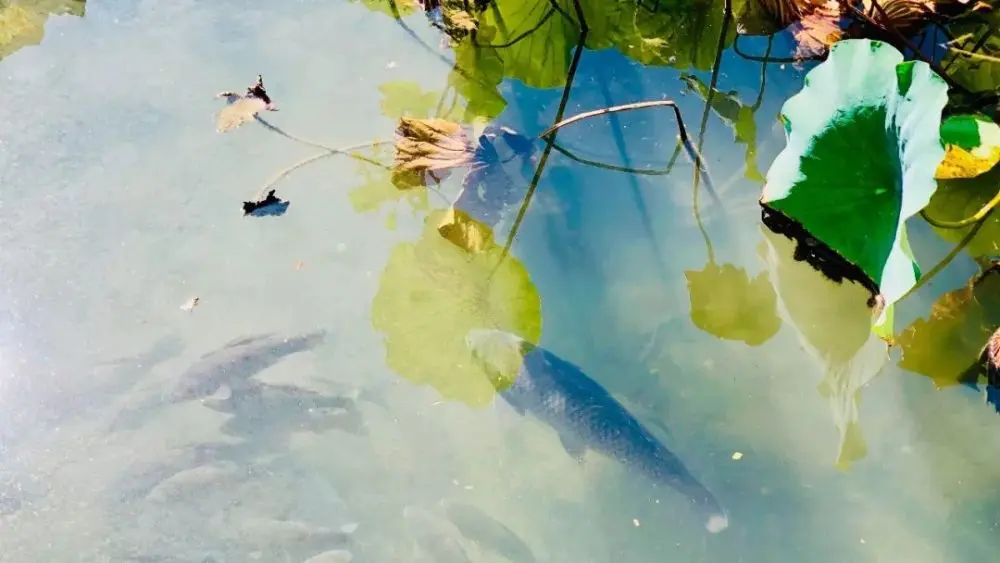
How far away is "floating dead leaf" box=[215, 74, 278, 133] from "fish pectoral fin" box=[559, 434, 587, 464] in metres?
0.72

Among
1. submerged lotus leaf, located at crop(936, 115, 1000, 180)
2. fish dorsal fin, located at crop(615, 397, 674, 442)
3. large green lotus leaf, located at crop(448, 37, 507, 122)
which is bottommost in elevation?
fish dorsal fin, located at crop(615, 397, 674, 442)

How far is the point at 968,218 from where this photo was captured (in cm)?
110

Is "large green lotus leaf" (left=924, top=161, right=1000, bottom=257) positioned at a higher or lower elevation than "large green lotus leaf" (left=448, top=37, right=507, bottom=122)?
higher

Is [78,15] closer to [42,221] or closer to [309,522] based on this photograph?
[42,221]

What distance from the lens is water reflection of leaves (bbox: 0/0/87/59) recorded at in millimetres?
1371

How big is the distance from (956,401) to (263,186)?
1.02 meters

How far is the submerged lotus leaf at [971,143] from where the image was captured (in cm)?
102

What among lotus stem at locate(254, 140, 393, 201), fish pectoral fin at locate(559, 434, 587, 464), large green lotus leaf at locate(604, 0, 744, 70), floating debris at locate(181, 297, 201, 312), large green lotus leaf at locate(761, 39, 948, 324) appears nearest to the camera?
large green lotus leaf at locate(761, 39, 948, 324)

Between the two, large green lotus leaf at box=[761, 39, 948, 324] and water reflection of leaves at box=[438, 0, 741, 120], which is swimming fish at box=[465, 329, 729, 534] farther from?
water reflection of leaves at box=[438, 0, 741, 120]

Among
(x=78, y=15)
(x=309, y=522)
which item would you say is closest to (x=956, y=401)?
(x=309, y=522)

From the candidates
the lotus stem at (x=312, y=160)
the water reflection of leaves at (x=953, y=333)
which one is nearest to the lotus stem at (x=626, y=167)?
the lotus stem at (x=312, y=160)

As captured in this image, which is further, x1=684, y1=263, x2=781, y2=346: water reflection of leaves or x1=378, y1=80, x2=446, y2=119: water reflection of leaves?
x1=378, y1=80, x2=446, y2=119: water reflection of leaves

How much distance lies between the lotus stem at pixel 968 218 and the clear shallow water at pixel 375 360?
0.09 feet

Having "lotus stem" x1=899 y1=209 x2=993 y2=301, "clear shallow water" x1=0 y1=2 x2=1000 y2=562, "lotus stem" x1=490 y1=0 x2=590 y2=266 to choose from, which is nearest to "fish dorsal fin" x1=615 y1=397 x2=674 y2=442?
"clear shallow water" x1=0 y1=2 x2=1000 y2=562
